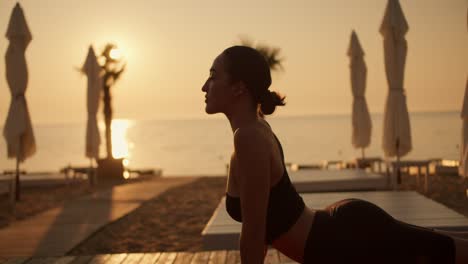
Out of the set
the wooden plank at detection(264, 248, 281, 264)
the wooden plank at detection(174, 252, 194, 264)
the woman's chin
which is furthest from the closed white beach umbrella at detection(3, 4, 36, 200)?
the woman's chin

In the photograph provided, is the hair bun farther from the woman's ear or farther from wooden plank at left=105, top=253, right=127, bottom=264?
wooden plank at left=105, top=253, right=127, bottom=264

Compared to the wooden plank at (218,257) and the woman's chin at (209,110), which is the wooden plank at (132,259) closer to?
the wooden plank at (218,257)

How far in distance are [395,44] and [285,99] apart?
26.3 feet

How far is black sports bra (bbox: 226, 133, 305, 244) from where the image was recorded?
1945 mm

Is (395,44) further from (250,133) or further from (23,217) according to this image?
(250,133)

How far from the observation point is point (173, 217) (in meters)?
8.85

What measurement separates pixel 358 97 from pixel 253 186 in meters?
11.3

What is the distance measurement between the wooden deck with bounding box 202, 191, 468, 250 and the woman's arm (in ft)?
9.56

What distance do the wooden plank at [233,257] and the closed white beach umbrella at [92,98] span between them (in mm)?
9810

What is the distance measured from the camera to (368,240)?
189 centimetres

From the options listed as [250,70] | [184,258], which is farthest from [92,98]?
[250,70]

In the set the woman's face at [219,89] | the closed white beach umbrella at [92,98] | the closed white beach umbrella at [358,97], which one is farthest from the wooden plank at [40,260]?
the closed white beach umbrella at [92,98]

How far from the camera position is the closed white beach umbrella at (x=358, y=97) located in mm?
12586

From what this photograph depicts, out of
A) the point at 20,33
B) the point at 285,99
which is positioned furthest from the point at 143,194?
the point at 285,99
